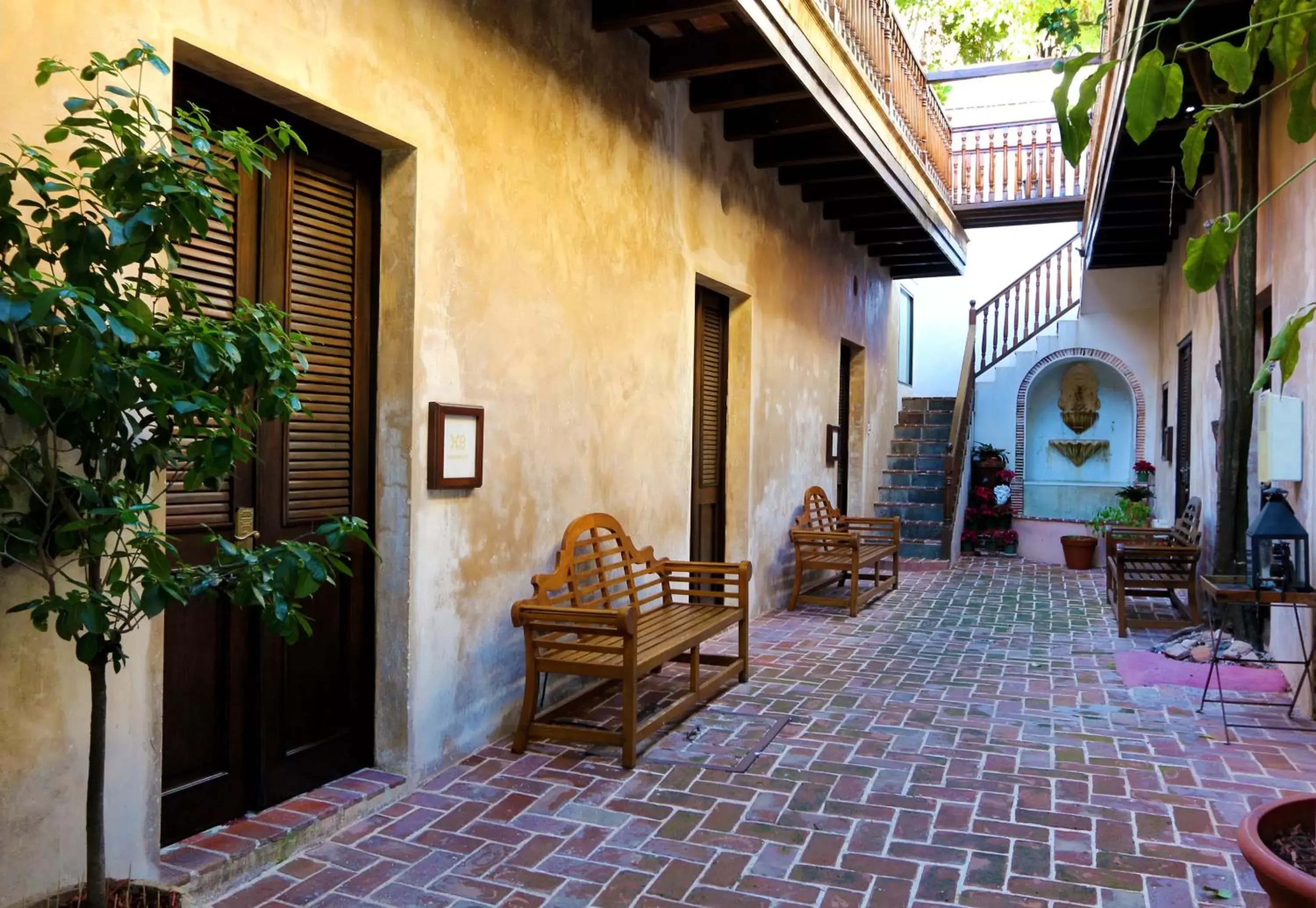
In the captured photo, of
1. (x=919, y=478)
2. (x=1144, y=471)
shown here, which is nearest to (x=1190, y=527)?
(x=919, y=478)

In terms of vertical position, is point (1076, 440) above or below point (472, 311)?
below

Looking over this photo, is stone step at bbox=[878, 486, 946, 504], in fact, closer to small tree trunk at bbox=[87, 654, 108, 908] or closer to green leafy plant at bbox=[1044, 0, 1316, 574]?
green leafy plant at bbox=[1044, 0, 1316, 574]

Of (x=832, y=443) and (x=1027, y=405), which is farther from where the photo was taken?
(x=1027, y=405)

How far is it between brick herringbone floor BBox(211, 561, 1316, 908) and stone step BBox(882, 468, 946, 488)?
22.2 ft

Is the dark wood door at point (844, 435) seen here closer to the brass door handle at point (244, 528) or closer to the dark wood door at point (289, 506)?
the dark wood door at point (289, 506)

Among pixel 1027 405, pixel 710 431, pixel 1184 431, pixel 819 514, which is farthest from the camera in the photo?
pixel 1027 405

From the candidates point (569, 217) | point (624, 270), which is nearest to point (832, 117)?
point (624, 270)

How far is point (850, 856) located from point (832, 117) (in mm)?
4981

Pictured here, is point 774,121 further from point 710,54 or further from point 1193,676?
point 1193,676

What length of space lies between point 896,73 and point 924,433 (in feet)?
19.9

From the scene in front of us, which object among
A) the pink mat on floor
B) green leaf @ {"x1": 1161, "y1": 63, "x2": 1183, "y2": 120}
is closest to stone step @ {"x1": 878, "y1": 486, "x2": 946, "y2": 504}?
the pink mat on floor

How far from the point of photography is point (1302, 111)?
1605 mm

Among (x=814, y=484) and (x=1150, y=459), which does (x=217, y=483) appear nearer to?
(x=814, y=484)

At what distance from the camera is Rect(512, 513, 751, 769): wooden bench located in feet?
13.6
